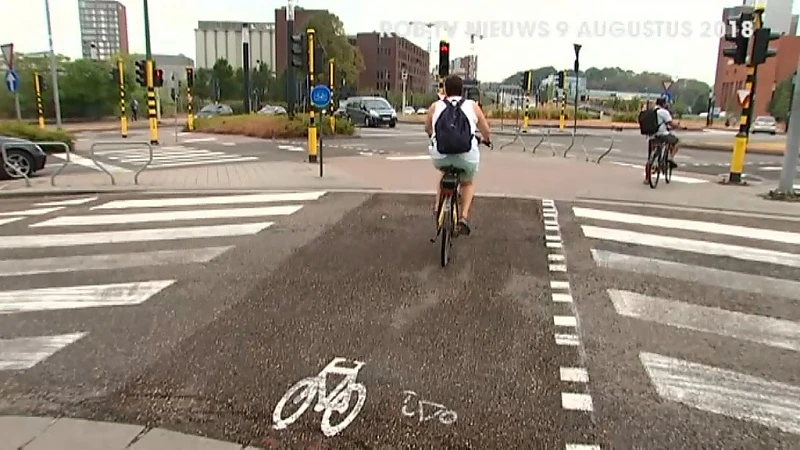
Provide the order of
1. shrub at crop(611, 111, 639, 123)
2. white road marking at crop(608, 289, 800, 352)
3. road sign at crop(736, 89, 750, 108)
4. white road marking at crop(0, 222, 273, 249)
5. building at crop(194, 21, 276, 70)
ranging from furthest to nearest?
building at crop(194, 21, 276, 70)
shrub at crop(611, 111, 639, 123)
road sign at crop(736, 89, 750, 108)
white road marking at crop(0, 222, 273, 249)
white road marking at crop(608, 289, 800, 352)

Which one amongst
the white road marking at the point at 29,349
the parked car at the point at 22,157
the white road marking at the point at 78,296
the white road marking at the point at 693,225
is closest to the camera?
the white road marking at the point at 29,349

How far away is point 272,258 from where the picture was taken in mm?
6812

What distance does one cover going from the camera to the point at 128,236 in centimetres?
788

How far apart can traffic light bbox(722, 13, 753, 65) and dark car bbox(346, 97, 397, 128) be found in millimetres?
26716

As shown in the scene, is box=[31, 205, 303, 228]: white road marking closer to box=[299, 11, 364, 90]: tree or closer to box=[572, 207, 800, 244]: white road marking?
box=[572, 207, 800, 244]: white road marking

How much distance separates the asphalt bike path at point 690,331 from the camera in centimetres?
351

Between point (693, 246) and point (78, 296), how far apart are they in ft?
22.8

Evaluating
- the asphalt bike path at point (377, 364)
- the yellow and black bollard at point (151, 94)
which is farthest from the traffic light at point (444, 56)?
the asphalt bike path at point (377, 364)

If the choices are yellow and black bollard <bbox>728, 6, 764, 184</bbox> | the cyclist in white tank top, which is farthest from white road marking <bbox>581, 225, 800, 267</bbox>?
yellow and black bollard <bbox>728, 6, 764, 184</bbox>

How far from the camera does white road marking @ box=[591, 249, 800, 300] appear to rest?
6.09m

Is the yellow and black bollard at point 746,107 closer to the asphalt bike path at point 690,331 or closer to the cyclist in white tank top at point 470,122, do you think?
the asphalt bike path at point 690,331

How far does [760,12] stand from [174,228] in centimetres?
1243

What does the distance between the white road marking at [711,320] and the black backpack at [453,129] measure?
2195 mm

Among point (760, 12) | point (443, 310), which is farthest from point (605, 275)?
point (760, 12)
